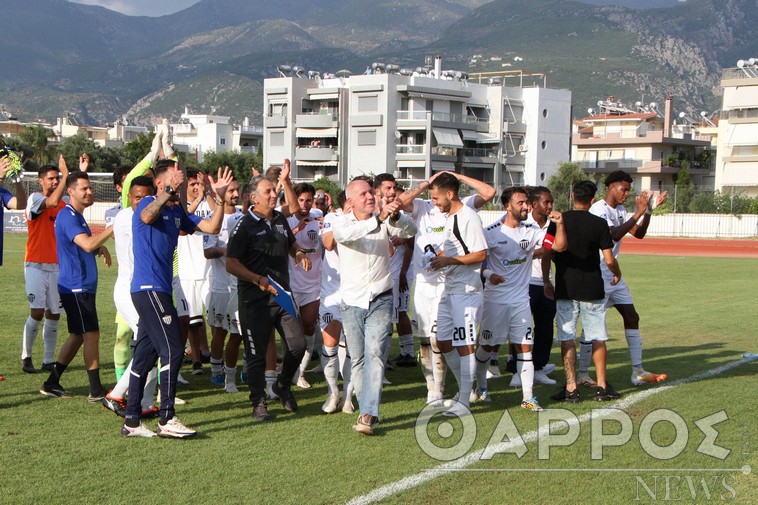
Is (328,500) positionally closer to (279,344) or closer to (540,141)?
(279,344)

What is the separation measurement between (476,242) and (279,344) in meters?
4.51

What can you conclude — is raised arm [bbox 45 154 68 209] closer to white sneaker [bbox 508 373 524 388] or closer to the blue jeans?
the blue jeans

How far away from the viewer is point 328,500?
17.4 ft

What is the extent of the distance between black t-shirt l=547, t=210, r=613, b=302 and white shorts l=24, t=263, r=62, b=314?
5732 millimetres

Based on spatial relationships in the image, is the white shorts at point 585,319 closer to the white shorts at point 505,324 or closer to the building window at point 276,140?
the white shorts at point 505,324

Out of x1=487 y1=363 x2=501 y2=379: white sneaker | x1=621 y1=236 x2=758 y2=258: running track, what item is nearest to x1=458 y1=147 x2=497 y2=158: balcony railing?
x1=621 y1=236 x2=758 y2=258: running track

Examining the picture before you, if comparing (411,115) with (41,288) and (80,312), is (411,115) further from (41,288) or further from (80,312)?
(80,312)

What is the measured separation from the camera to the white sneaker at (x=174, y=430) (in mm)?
6703

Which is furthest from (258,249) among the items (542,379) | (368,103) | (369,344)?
(368,103)

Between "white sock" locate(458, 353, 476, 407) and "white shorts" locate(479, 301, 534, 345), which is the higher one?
"white shorts" locate(479, 301, 534, 345)

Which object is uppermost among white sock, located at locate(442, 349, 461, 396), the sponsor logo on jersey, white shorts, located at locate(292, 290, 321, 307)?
the sponsor logo on jersey

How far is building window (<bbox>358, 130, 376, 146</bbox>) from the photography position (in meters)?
79.1

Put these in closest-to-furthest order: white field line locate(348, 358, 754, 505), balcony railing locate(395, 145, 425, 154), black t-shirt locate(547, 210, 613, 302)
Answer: white field line locate(348, 358, 754, 505), black t-shirt locate(547, 210, 613, 302), balcony railing locate(395, 145, 425, 154)

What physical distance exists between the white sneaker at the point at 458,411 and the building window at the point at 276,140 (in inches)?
3116
